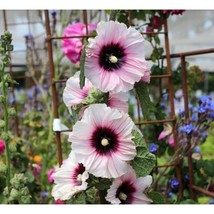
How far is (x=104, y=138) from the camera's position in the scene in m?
0.79

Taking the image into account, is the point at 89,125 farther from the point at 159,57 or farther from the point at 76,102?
the point at 159,57

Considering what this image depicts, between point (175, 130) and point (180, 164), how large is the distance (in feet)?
0.49

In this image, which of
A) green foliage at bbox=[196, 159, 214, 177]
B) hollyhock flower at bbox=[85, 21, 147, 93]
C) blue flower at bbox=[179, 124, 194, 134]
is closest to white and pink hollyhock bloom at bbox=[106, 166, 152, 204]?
hollyhock flower at bbox=[85, 21, 147, 93]

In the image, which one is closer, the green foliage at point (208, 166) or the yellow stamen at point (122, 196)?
the yellow stamen at point (122, 196)

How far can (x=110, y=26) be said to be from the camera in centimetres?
79

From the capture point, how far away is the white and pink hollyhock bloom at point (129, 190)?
833 mm

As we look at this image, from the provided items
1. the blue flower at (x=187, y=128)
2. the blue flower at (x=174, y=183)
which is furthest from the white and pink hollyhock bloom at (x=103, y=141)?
the blue flower at (x=174, y=183)

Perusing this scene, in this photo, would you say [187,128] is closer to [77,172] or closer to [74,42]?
[74,42]

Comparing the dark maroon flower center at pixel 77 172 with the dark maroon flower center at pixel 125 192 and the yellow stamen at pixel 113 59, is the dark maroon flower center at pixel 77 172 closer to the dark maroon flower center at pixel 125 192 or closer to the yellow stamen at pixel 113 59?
the dark maroon flower center at pixel 125 192

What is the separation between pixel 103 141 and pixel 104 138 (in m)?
0.01

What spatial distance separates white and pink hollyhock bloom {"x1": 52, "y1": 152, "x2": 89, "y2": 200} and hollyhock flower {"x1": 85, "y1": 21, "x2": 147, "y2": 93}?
14cm

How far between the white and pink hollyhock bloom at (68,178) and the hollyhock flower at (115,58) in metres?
0.14

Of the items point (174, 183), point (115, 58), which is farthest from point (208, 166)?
point (115, 58)

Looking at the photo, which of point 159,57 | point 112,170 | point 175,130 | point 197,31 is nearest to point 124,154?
point 112,170
